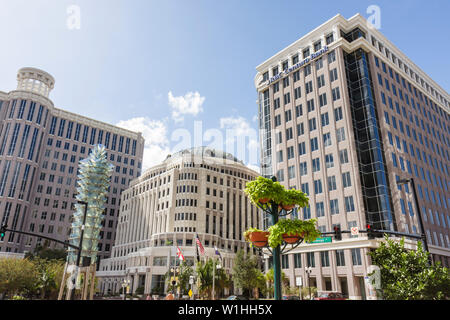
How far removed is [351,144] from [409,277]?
115ft

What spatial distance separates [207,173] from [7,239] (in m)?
65.2

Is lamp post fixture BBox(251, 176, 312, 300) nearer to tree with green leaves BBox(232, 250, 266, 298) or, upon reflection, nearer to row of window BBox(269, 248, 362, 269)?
row of window BBox(269, 248, 362, 269)

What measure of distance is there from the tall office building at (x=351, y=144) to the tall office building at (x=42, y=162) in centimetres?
8274

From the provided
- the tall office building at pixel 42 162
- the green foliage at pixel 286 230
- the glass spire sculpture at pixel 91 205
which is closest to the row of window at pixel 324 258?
the green foliage at pixel 286 230

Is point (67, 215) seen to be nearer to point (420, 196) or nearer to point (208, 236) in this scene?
point (208, 236)

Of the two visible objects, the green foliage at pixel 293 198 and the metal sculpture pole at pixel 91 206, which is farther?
the metal sculpture pole at pixel 91 206

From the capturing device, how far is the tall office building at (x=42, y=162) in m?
105

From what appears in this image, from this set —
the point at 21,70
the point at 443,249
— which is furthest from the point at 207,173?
the point at 21,70

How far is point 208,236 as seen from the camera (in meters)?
88.6

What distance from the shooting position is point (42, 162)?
119375mm

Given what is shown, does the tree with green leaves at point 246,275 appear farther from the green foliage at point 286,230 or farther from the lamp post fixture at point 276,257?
the green foliage at point 286,230

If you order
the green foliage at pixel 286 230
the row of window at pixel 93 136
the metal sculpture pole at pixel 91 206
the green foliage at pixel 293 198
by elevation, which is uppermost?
the row of window at pixel 93 136

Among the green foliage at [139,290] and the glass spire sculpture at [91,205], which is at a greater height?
the glass spire sculpture at [91,205]

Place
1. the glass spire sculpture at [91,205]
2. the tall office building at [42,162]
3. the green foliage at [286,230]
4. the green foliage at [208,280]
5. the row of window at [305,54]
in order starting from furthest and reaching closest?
the tall office building at [42,162], the glass spire sculpture at [91,205], the row of window at [305,54], the green foliage at [208,280], the green foliage at [286,230]
